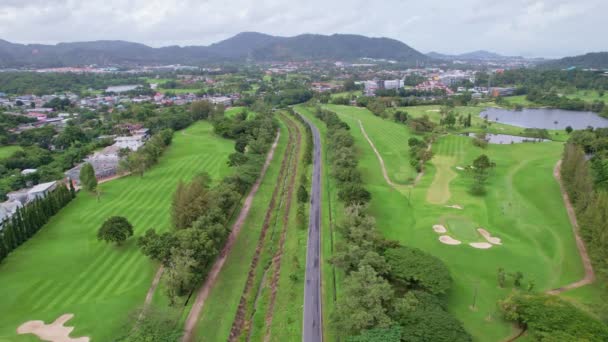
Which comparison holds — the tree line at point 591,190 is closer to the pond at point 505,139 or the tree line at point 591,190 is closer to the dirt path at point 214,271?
the pond at point 505,139

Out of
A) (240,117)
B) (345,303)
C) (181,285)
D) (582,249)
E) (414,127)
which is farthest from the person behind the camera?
(240,117)

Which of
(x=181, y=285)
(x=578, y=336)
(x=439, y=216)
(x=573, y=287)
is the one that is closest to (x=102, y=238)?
(x=181, y=285)

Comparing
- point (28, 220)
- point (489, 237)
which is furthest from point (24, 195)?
point (489, 237)

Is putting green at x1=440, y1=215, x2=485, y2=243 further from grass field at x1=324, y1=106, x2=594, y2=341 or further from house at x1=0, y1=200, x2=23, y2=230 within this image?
house at x1=0, y1=200, x2=23, y2=230

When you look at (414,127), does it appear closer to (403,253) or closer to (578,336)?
(403,253)

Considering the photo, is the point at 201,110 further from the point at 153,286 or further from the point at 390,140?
the point at 153,286

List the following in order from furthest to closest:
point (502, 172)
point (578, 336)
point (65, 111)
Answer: point (65, 111), point (502, 172), point (578, 336)

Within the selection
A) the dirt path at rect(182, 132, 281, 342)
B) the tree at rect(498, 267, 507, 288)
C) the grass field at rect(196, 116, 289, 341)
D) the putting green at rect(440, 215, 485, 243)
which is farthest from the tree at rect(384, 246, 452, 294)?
the dirt path at rect(182, 132, 281, 342)
